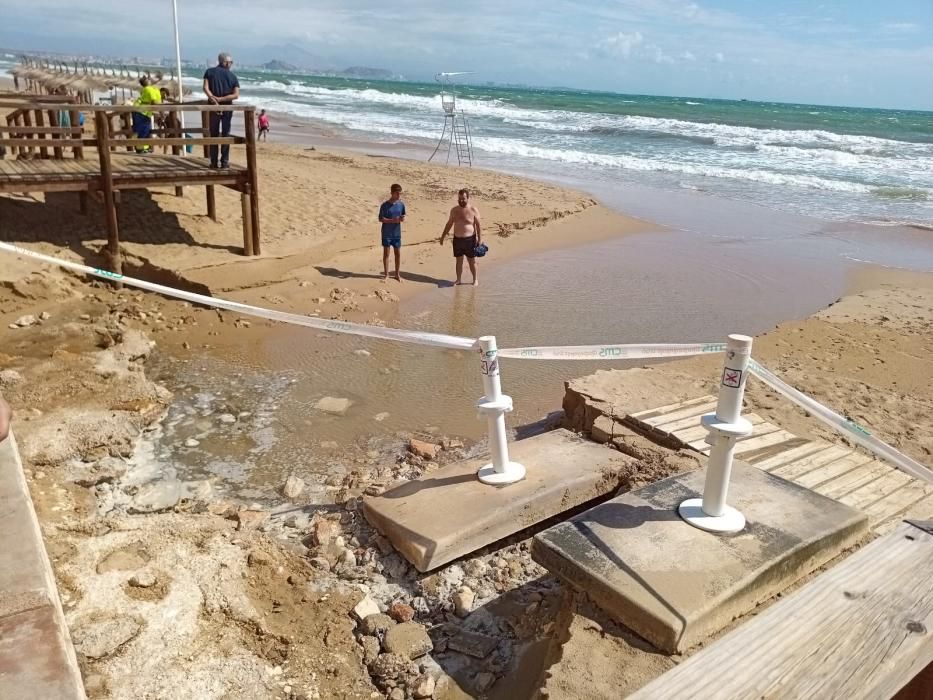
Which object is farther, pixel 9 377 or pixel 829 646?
pixel 9 377

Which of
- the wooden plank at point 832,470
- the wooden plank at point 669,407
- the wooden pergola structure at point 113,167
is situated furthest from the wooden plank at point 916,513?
the wooden pergola structure at point 113,167

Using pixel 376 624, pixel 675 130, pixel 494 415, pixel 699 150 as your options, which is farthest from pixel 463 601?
pixel 675 130

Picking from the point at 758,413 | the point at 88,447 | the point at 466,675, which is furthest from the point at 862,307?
the point at 88,447

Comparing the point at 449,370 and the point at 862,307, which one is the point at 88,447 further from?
the point at 862,307

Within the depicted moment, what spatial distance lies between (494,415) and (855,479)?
264cm

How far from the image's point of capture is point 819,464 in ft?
16.7

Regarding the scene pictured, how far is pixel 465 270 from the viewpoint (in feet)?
38.5

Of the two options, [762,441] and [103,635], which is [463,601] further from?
[762,441]

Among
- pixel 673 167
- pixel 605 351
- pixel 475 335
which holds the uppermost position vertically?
pixel 673 167

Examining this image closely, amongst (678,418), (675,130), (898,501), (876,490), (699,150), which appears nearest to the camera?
(898,501)

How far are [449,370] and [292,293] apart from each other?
329 centimetres

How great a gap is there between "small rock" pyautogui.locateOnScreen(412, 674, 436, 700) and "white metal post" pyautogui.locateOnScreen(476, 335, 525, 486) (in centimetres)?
144

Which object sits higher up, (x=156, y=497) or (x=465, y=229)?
(x=465, y=229)

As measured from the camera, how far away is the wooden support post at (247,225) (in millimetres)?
10336
